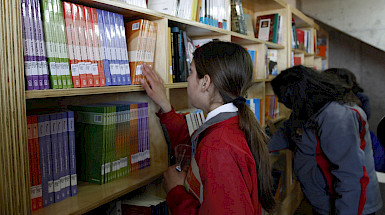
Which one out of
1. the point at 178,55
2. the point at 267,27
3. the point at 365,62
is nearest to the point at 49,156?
the point at 178,55

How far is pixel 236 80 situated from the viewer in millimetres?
→ 1319

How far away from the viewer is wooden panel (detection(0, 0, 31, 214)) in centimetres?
84

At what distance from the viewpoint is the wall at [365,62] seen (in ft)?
18.3

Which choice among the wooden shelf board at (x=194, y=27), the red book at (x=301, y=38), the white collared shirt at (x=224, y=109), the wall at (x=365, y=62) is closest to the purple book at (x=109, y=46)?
the wooden shelf board at (x=194, y=27)

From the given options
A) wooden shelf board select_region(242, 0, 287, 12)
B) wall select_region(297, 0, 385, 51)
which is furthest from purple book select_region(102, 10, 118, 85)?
wall select_region(297, 0, 385, 51)

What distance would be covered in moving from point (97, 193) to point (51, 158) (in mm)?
253

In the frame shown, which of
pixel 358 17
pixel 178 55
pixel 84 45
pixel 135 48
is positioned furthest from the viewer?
pixel 358 17

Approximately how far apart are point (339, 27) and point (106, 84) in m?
4.13

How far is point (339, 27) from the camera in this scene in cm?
439

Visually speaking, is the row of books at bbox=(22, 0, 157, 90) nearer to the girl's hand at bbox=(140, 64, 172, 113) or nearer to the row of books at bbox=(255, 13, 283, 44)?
the girl's hand at bbox=(140, 64, 172, 113)

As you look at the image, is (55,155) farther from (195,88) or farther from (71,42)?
(195,88)

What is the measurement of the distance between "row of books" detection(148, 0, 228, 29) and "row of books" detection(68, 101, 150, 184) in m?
0.60

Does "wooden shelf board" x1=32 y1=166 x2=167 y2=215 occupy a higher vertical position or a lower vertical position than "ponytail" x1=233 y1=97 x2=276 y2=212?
lower

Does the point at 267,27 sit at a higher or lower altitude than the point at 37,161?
higher
